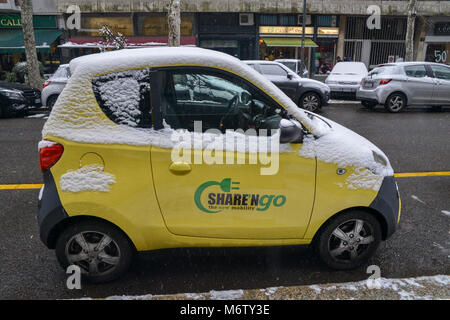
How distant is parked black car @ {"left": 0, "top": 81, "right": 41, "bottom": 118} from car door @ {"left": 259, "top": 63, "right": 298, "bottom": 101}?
7.42 metres

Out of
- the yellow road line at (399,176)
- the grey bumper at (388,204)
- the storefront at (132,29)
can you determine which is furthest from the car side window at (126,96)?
the storefront at (132,29)

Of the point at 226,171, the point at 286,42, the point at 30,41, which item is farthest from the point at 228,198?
the point at 286,42

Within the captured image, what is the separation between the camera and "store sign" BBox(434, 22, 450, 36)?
84.7ft

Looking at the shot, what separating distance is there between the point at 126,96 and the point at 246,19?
77.4 feet

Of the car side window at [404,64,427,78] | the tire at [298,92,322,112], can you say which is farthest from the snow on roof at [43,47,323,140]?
the car side window at [404,64,427,78]

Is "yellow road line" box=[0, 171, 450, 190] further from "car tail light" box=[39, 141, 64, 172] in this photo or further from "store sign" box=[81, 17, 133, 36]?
"store sign" box=[81, 17, 133, 36]

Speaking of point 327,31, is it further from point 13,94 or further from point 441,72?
point 13,94

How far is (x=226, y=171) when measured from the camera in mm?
2674

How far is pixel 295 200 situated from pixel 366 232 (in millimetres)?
711

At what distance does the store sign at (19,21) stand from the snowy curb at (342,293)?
24948 mm

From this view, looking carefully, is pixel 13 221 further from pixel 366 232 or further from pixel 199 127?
pixel 366 232

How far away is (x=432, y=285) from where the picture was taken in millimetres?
2680

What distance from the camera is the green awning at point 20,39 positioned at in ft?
72.2

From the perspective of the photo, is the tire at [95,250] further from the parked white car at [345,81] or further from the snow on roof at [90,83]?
the parked white car at [345,81]
